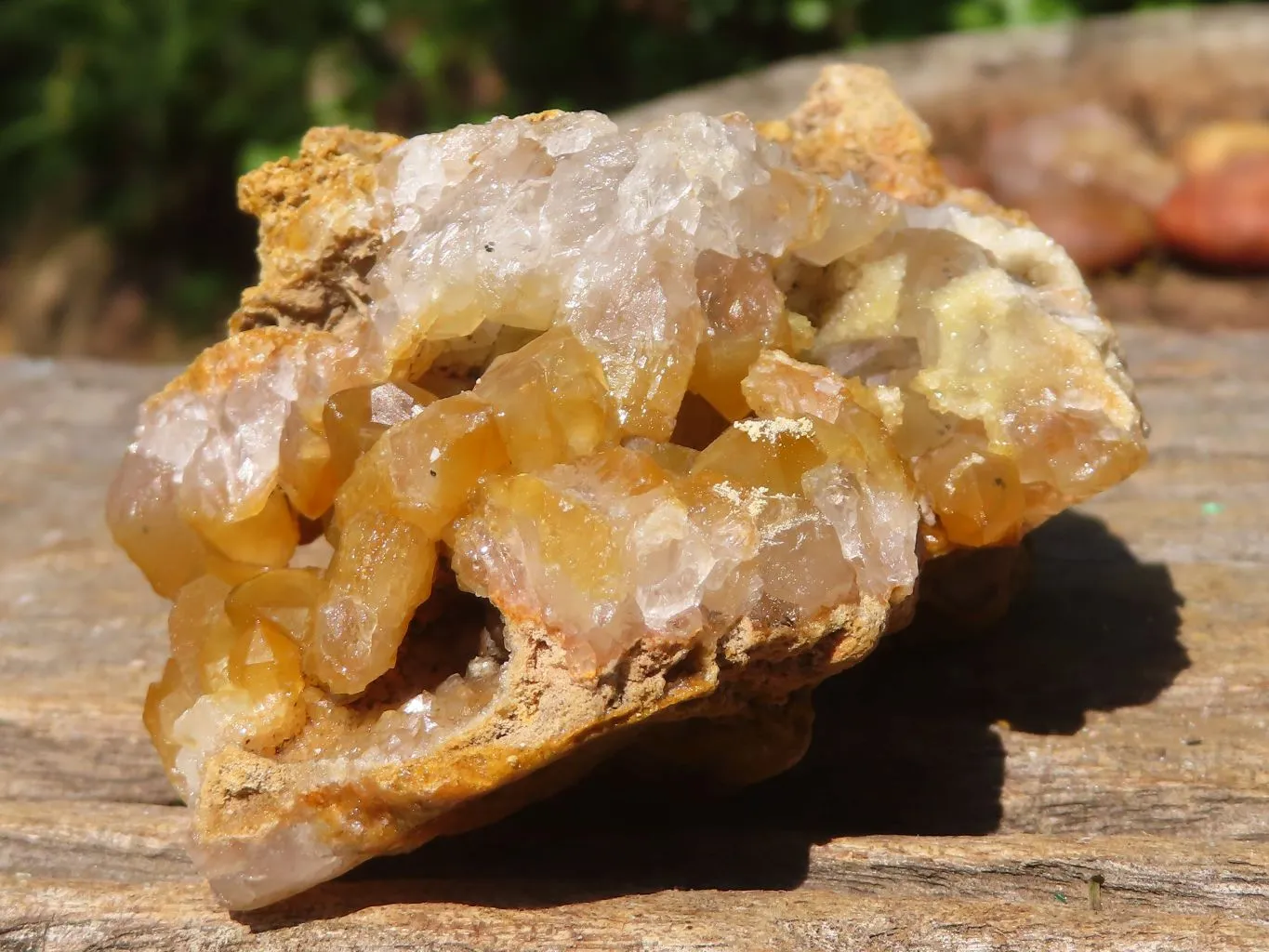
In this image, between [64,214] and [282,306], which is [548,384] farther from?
[64,214]

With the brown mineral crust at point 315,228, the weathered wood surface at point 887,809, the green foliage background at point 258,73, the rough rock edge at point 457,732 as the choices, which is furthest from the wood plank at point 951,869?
the green foliage background at point 258,73

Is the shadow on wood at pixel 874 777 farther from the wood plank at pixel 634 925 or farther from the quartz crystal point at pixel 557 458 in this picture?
the quartz crystal point at pixel 557 458

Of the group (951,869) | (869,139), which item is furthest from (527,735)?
(869,139)

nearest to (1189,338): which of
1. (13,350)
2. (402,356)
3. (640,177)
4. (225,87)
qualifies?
(640,177)

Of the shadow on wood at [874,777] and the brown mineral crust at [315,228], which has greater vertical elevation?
the brown mineral crust at [315,228]

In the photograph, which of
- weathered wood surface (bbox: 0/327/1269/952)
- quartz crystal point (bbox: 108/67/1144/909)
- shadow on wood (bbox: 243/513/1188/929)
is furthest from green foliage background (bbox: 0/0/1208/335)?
quartz crystal point (bbox: 108/67/1144/909)

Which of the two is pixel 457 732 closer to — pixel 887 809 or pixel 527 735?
pixel 527 735

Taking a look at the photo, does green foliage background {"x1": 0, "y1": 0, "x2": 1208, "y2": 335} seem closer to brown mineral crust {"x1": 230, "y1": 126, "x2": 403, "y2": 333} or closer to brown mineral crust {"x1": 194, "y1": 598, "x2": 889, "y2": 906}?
brown mineral crust {"x1": 230, "y1": 126, "x2": 403, "y2": 333}
